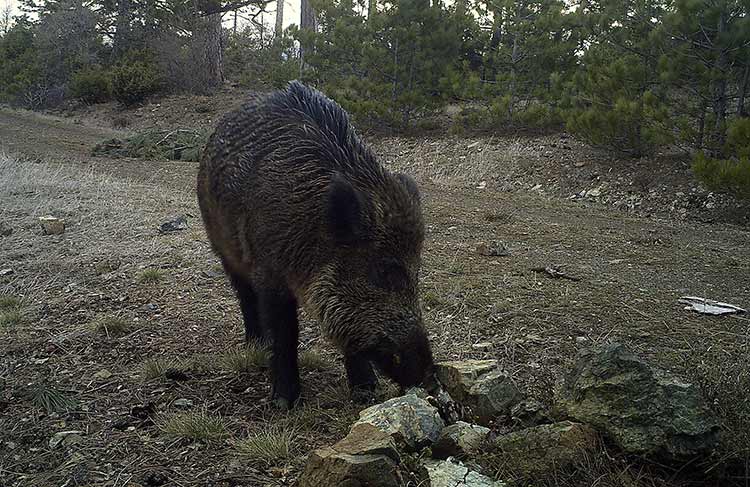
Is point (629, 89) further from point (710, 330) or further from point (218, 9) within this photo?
point (218, 9)

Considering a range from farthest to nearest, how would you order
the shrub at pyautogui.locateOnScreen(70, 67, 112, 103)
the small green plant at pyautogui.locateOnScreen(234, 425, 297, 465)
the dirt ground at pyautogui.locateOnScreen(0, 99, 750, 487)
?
the shrub at pyautogui.locateOnScreen(70, 67, 112, 103)
the dirt ground at pyautogui.locateOnScreen(0, 99, 750, 487)
the small green plant at pyautogui.locateOnScreen(234, 425, 297, 465)

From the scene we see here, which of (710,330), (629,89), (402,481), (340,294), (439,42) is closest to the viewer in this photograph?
(402,481)

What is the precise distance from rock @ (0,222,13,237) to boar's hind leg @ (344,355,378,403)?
556 cm

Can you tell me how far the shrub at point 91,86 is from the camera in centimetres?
2356

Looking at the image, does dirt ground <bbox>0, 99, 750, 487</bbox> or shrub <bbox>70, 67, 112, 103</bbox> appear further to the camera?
shrub <bbox>70, 67, 112, 103</bbox>

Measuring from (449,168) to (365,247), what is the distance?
1043cm

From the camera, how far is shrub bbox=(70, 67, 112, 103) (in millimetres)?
23556

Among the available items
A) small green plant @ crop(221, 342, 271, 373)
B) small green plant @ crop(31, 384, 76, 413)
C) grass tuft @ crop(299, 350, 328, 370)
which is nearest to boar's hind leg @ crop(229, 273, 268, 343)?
small green plant @ crop(221, 342, 271, 373)

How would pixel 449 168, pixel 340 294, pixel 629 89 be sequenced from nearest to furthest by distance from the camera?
pixel 340 294, pixel 629 89, pixel 449 168

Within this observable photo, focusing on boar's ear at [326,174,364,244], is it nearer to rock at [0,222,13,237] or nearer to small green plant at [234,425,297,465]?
small green plant at [234,425,297,465]

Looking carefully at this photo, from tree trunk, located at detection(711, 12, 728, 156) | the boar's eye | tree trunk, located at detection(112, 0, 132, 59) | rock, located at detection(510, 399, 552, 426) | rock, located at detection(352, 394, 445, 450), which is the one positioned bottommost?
rock, located at detection(510, 399, 552, 426)

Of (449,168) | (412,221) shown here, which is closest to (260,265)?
(412,221)

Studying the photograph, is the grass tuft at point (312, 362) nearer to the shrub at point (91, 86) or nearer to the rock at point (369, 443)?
the rock at point (369, 443)

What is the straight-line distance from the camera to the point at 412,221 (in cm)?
334
